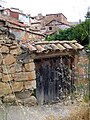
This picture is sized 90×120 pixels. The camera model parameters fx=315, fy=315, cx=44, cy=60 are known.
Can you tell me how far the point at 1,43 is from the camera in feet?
24.5

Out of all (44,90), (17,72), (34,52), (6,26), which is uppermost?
(6,26)

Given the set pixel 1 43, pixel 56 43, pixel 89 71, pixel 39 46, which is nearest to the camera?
pixel 89 71

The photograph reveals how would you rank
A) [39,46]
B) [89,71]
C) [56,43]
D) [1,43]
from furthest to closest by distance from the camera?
[56,43]
[39,46]
[1,43]
[89,71]

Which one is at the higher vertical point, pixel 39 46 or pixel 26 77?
pixel 39 46

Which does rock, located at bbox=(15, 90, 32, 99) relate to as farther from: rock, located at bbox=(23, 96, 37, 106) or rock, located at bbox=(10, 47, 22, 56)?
rock, located at bbox=(10, 47, 22, 56)

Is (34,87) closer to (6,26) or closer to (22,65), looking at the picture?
(22,65)

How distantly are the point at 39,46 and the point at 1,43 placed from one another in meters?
1.05

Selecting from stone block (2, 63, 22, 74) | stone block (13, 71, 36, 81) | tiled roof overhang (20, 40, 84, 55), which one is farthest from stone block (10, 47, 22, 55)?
stone block (13, 71, 36, 81)

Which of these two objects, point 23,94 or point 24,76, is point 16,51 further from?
point 23,94

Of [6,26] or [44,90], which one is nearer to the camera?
[6,26]

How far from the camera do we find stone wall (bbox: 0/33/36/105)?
750 cm

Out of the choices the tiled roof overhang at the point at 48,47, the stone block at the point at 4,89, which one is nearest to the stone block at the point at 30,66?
the tiled roof overhang at the point at 48,47

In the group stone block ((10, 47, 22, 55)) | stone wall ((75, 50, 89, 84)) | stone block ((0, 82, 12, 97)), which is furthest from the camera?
stone block ((10, 47, 22, 55))

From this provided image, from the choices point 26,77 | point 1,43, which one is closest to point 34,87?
point 26,77
